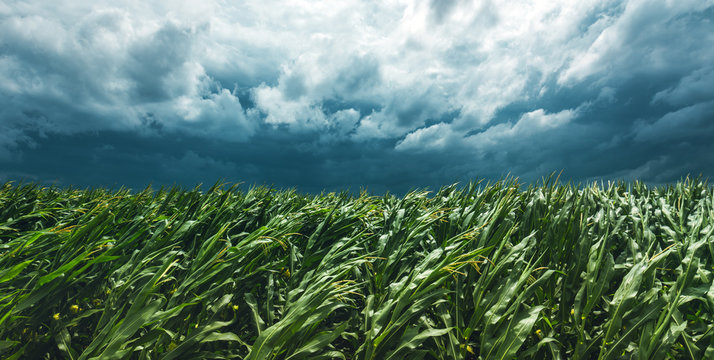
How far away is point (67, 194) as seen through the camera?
750 centimetres

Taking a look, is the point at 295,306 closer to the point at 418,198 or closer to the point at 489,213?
the point at 489,213

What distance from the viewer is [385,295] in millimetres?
2373

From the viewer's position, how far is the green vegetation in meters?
1.98

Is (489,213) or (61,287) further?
(489,213)

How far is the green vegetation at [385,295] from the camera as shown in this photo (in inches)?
77.9

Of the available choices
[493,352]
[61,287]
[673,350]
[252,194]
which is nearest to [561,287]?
[673,350]

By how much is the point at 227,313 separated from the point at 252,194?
2627mm

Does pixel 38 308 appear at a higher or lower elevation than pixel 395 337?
higher

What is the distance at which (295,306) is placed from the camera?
212 centimetres

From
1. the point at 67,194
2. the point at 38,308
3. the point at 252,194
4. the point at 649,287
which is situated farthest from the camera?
the point at 67,194

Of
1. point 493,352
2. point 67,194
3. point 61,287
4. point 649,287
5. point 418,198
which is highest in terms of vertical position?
point 67,194

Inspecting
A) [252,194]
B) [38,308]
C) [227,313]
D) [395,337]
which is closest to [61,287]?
[38,308]

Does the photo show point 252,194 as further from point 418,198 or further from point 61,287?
point 61,287

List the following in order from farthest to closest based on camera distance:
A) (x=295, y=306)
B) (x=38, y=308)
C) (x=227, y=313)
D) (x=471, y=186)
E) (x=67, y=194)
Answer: (x=67, y=194), (x=471, y=186), (x=227, y=313), (x=38, y=308), (x=295, y=306)
